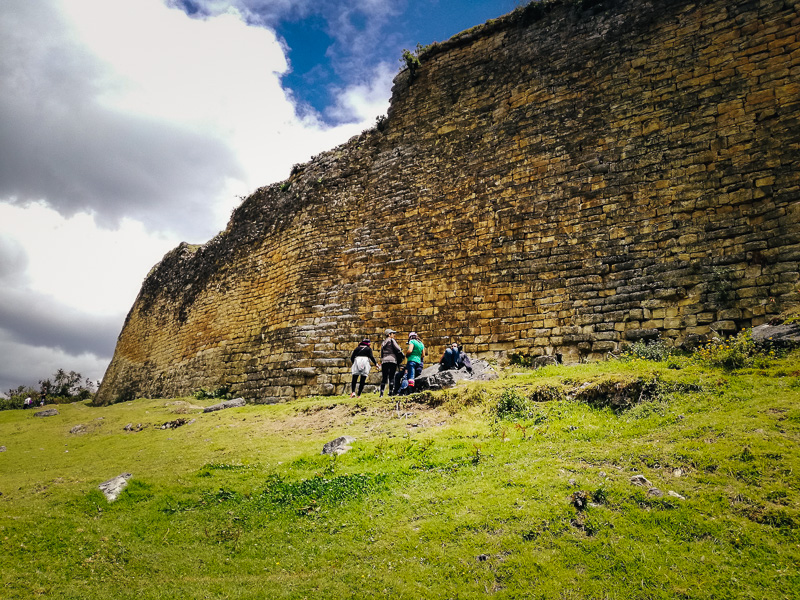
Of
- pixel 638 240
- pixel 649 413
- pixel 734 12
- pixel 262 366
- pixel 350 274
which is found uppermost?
pixel 734 12

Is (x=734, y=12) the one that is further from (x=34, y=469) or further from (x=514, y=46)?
(x=34, y=469)

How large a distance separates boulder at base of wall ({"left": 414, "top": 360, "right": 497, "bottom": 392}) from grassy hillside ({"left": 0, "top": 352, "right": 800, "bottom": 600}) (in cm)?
125

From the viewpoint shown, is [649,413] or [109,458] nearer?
[649,413]

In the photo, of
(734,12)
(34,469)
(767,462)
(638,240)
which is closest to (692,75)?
(734,12)

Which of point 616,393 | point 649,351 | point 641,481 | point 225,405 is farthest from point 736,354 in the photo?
point 225,405

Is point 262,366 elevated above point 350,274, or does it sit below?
below

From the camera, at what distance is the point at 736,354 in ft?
22.8

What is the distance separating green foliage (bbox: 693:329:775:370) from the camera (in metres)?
6.80

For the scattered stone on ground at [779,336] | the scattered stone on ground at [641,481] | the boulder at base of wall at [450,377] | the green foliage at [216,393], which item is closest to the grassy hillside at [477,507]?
the scattered stone on ground at [641,481]

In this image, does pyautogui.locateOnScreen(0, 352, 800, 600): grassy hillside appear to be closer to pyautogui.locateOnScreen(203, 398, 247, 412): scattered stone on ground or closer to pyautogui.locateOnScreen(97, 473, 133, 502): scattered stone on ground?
pyautogui.locateOnScreen(97, 473, 133, 502): scattered stone on ground

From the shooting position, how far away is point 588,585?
3498 mm

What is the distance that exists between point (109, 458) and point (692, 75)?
43.8 ft

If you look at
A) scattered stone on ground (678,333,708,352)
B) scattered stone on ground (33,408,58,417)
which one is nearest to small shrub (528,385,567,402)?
scattered stone on ground (678,333,708,352)

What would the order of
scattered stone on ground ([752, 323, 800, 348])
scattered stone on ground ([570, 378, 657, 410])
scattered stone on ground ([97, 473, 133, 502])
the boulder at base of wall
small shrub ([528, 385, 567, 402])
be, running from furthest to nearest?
the boulder at base of wall
small shrub ([528, 385, 567, 402])
scattered stone on ground ([752, 323, 800, 348])
scattered stone on ground ([570, 378, 657, 410])
scattered stone on ground ([97, 473, 133, 502])
